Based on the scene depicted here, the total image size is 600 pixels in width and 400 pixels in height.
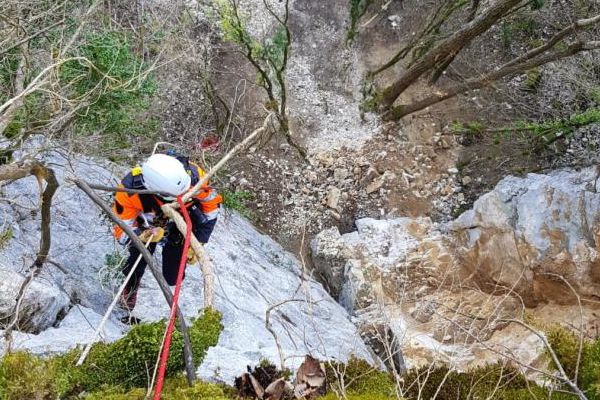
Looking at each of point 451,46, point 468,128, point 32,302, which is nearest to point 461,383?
point 32,302

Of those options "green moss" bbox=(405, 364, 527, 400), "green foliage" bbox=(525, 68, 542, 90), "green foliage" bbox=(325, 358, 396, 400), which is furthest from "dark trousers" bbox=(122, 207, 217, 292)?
"green foliage" bbox=(525, 68, 542, 90)

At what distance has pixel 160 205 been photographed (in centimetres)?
423

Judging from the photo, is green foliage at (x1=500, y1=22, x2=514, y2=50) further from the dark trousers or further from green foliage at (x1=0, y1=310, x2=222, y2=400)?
green foliage at (x1=0, y1=310, x2=222, y2=400)

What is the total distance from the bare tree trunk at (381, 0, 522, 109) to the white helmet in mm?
3762

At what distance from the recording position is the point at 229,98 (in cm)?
802

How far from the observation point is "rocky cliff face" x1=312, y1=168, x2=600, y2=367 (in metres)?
5.91

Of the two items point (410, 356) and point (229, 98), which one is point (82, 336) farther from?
point (229, 98)

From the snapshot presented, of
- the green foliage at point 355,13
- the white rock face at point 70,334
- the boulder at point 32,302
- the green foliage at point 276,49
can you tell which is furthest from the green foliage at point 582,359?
the green foliage at point 355,13

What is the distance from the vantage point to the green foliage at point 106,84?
199 inches

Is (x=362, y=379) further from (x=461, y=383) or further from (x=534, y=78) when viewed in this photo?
(x=534, y=78)

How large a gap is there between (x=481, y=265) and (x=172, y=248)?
3.55 m

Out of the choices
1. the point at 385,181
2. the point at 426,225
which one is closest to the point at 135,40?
the point at 385,181

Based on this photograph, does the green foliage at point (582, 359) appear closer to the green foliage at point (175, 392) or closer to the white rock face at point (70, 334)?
the green foliage at point (175, 392)

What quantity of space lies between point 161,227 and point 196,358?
1452mm
